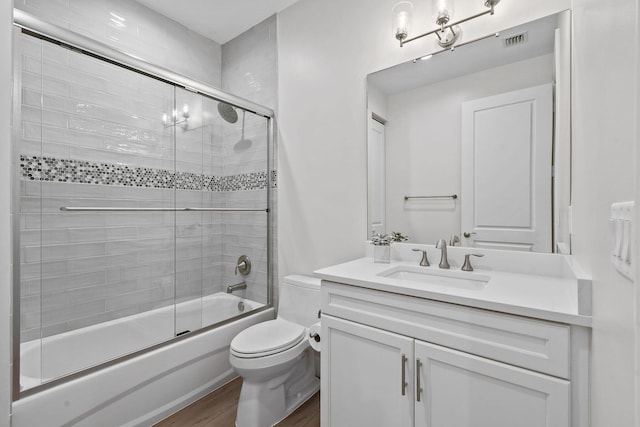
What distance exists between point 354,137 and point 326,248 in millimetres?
758

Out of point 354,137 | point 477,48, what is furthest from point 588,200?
point 354,137

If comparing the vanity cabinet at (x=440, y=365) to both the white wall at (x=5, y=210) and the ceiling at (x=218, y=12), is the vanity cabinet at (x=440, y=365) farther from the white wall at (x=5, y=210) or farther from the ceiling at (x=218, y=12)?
the ceiling at (x=218, y=12)

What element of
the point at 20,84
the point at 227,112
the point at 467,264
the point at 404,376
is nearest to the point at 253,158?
the point at 227,112

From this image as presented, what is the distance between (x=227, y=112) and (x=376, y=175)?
1.22 m

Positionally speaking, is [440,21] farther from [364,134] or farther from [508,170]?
[508,170]

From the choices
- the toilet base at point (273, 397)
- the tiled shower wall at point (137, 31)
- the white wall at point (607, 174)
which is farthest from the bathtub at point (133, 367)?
the white wall at point (607, 174)

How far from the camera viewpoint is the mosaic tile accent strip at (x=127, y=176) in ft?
5.57

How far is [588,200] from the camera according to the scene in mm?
812

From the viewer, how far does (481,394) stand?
97 centimetres

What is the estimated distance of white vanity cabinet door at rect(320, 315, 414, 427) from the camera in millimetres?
1135

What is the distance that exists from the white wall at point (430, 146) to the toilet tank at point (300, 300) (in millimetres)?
652

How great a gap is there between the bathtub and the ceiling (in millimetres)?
2146

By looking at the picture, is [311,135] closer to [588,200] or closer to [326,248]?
[326,248]

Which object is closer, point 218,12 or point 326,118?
point 326,118
